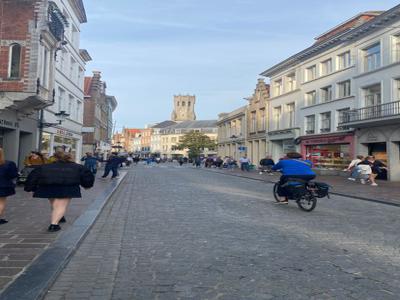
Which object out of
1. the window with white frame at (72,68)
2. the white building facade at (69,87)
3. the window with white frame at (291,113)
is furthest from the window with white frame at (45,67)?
the window with white frame at (291,113)

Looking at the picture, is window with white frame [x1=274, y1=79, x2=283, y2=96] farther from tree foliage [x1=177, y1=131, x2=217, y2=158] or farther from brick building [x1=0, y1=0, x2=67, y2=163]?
tree foliage [x1=177, y1=131, x2=217, y2=158]

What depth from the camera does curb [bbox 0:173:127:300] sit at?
12.8 feet

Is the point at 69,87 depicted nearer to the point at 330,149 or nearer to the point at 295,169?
the point at 330,149

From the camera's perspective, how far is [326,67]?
3359 cm

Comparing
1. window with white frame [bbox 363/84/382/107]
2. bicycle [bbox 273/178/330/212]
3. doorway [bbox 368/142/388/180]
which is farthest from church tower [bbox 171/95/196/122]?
bicycle [bbox 273/178/330/212]

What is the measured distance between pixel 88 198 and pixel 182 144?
243 ft

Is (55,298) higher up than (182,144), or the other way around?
(182,144)

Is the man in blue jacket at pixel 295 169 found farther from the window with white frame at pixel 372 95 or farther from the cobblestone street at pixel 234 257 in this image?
the window with white frame at pixel 372 95

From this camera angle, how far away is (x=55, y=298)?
13.1 feet

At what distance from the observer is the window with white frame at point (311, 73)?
35000mm

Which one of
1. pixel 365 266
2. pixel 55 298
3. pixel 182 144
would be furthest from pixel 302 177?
pixel 182 144

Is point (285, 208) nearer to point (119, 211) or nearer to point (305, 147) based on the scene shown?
point (119, 211)

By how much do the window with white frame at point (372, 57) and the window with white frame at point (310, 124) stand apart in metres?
7.69

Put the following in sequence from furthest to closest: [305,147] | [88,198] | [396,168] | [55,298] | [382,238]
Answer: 1. [305,147]
2. [396,168]
3. [88,198]
4. [382,238]
5. [55,298]
